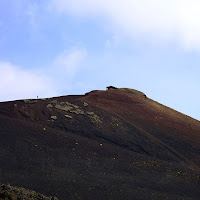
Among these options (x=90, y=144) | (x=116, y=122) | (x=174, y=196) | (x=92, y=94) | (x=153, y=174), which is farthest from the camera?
(x=92, y=94)

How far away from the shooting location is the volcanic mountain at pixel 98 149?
17844 mm

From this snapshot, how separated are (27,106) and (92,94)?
27.6 ft

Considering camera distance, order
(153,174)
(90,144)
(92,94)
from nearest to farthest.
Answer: (153,174) → (90,144) → (92,94)

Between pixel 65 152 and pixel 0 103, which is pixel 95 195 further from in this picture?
pixel 0 103

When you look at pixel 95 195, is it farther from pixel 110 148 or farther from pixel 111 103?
pixel 111 103

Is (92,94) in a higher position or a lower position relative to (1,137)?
higher

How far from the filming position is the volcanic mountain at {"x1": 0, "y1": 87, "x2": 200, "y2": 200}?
17.8 m

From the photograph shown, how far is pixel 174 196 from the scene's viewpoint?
18.1 m

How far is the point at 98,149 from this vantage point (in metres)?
22.5

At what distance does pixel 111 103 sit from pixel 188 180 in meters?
12.7

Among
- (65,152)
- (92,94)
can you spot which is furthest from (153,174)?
(92,94)

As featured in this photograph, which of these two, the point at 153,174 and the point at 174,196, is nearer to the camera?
the point at 174,196

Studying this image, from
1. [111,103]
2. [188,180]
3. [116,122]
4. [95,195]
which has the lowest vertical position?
[95,195]

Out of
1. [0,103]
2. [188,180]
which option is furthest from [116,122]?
[0,103]
